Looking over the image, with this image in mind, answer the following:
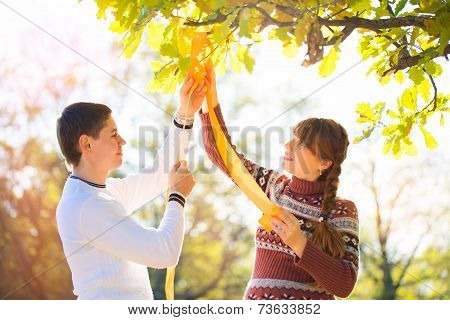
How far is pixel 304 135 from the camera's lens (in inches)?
111

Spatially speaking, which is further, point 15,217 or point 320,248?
point 15,217

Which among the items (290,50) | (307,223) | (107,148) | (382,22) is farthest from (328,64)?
(107,148)

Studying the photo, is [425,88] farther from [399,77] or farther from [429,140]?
[429,140]

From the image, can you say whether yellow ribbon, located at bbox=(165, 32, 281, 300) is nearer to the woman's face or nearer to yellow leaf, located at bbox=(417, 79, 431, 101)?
the woman's face

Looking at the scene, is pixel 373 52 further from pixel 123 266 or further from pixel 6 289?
pixel 6 289

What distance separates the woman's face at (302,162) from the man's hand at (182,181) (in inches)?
18.0

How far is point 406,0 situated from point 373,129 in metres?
0.84

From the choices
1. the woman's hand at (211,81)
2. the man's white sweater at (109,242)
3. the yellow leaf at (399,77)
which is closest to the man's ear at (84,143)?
the man's white sweater at (109,242)

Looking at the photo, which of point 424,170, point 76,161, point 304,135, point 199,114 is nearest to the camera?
point 76,161

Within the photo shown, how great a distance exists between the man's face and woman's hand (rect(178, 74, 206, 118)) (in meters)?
0.32

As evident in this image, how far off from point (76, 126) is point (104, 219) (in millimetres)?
454

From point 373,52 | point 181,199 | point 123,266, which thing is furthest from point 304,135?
point 123,266

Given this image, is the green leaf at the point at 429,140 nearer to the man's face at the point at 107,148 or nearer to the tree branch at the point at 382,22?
the tree branch at the point at 382,22

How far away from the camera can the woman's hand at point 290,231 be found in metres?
2.53
